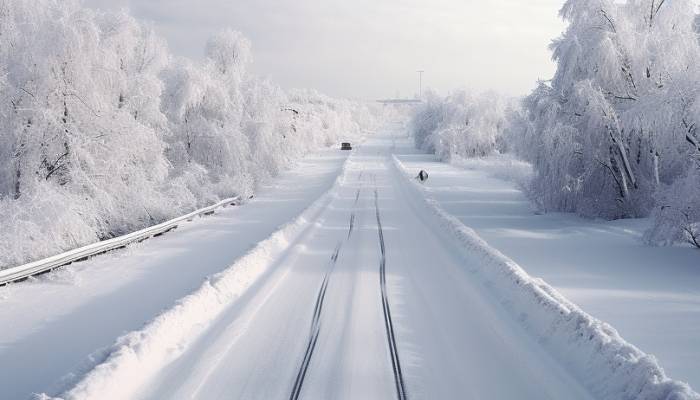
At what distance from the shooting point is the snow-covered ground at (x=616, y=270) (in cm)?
808

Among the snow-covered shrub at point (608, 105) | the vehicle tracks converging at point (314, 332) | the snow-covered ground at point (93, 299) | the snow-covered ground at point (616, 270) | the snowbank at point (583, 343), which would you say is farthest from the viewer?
the snow-covered shrub at point (608, 105)

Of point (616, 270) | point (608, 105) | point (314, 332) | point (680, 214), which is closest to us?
point (314, 332)

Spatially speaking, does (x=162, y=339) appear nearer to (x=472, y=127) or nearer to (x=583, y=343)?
(x=583, y=343)

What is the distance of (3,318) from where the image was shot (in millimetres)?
8977

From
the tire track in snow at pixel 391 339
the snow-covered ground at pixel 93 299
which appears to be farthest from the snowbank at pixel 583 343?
the snow-covered ground at pixel 93 299

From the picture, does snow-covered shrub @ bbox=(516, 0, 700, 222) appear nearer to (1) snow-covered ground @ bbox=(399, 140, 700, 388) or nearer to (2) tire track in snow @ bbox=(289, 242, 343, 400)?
(1) snow-covered ground @ bbox=(399, 140, 700, 388)

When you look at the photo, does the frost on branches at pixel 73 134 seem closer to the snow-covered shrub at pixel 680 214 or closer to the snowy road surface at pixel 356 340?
the snowy road surface at pixel 356 340

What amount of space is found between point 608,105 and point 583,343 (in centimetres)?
1655

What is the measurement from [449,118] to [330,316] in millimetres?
66858

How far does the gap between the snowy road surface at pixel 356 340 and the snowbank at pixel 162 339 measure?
0.08 feet

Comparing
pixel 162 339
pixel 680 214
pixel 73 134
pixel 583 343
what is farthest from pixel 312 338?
pixel 73 134

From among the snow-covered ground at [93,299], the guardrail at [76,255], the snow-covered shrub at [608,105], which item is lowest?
the snow-covered ground at [93,299]

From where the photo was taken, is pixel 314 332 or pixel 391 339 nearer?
pixel 391 339

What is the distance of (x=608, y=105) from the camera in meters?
20.4
